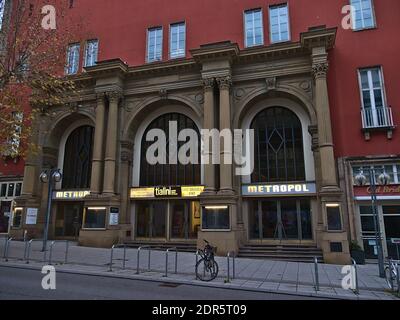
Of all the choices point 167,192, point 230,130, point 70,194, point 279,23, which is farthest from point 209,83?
point 70,194

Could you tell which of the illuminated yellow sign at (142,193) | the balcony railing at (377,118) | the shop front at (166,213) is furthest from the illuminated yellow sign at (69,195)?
the balcony railing at (377,118)

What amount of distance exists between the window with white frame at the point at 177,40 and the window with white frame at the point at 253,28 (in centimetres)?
466

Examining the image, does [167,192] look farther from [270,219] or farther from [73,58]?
[73,58]

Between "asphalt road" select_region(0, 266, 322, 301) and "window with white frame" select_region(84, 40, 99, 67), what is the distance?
62.1 feet

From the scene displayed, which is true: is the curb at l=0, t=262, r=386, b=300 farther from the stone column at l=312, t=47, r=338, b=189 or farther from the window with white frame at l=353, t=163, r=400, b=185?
the window with white frame at l=353, t=163, r=400, b=185

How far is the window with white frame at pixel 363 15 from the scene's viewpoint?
66.6 ft

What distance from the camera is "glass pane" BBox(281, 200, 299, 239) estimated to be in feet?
65.0

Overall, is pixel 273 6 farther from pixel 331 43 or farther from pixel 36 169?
pixel 36 169

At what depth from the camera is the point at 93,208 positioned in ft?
70.1

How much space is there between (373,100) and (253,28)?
9.32m

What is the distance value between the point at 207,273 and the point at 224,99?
11638 millimetres

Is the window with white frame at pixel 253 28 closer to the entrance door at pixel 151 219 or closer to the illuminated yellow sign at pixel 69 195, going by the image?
the entrance door at pixel 151 219

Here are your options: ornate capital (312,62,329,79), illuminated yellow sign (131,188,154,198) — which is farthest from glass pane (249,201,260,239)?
ornate capital (312,62,329,79)
